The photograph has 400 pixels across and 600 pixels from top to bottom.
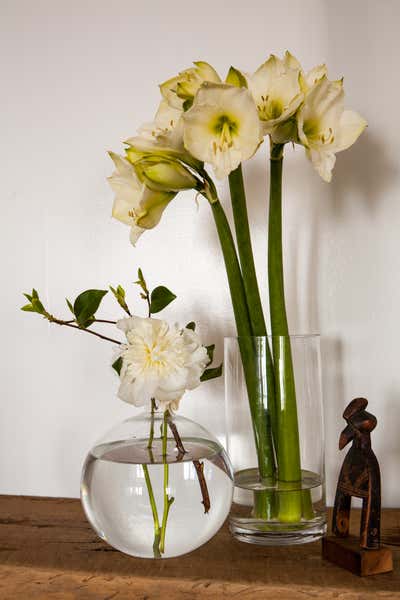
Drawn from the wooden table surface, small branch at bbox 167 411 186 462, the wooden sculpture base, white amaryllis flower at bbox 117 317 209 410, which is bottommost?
the wooden table surface

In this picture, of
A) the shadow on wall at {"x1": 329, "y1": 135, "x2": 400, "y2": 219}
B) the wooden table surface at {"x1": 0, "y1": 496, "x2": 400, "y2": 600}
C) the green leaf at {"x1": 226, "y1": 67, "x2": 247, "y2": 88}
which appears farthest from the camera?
the shadow on wall at {"x1": 329, "y1": 135, "x2": 400, "y2": 219}

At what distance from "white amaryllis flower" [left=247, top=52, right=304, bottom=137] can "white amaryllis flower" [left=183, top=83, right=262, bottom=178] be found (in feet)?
0.12

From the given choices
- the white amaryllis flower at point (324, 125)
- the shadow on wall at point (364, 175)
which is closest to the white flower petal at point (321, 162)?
the white amaryllis flower at point (324, 125)

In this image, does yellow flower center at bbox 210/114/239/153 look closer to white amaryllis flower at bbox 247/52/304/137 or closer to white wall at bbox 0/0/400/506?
white amaryllis flower at bbox 247/52/304/137

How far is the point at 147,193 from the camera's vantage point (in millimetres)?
821

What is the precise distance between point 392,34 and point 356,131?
0.26m

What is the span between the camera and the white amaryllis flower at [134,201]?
83cm

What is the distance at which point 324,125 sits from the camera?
79 cm

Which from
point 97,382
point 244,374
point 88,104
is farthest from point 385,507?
point 88,104

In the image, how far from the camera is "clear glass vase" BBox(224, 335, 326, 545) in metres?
0.82

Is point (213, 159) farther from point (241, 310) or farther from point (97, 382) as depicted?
point (97, 382)

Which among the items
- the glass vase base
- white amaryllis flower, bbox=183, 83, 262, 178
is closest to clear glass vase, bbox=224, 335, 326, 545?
the glass vase base

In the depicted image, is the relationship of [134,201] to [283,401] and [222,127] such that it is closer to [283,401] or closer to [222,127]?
[222,127]

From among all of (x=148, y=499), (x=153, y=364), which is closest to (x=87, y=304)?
(x=153, y=364)
